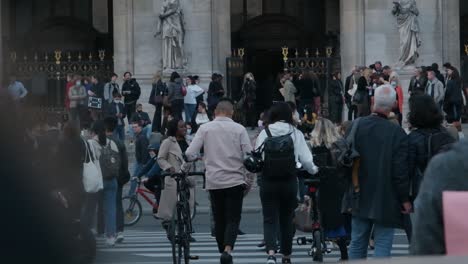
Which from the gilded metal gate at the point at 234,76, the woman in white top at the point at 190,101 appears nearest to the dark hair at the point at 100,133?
the woman in white top at the point at 190,101

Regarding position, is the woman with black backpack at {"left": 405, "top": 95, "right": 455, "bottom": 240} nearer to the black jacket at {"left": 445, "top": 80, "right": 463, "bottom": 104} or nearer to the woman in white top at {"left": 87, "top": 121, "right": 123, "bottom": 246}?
the woman in white top at {"left": 87, "top": 121, "right": 123, "bottom": 246}

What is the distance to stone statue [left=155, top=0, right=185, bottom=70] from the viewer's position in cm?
3431

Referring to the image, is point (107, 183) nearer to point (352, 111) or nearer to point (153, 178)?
point (153, 178)

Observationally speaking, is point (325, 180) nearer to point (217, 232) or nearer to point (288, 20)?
point (217, 232)

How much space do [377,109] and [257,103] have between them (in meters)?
25.8

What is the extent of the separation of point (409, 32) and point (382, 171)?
79.4 ft

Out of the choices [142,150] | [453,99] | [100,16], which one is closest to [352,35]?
[453,99]

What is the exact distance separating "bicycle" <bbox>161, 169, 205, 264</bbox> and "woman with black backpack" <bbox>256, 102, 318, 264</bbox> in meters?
0.97

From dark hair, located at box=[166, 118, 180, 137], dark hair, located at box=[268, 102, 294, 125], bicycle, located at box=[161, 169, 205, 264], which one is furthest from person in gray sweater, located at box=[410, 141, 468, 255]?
dark hair, located at box=[166, 118, 180, 137]

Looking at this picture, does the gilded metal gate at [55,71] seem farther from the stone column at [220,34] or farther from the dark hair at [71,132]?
the dark hair at [71,132]

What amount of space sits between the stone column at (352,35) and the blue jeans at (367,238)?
24633mm

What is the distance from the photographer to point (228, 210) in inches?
528

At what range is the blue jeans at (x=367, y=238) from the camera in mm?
10758

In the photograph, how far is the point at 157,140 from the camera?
2155 cm
